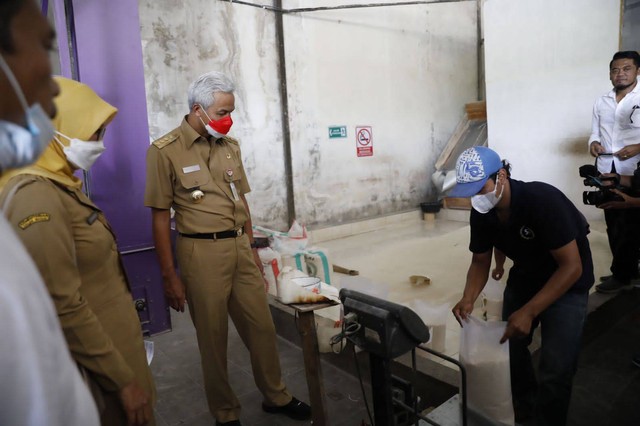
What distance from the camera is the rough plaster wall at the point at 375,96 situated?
5.49 metres

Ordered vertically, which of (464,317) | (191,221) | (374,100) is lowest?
(464,317)

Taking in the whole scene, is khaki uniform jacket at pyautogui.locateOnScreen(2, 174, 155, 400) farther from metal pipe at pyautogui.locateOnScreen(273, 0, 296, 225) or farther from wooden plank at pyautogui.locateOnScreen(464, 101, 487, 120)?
wooden plank at pyautogui.locateOnScreen(464, 101, 487, 120)

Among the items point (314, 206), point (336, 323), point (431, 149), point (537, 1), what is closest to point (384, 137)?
point (431, 149)

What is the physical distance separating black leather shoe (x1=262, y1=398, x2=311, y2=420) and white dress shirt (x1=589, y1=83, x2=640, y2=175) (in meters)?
2.85

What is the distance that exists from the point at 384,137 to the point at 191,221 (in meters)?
4.82

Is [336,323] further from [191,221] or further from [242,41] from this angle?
[242,41]

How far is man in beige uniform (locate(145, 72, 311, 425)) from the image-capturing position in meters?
1.96

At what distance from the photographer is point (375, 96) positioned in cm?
619

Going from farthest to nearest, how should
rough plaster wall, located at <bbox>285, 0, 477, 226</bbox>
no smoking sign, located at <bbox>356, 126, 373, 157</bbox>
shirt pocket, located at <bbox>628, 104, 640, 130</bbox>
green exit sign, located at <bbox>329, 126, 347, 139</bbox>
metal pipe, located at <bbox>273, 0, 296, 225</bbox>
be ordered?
1. no smoking sign, located at <bbox>356, 126, 373, 157</bbox>
2. green exit sign, located at <bbox>329, 126, 347, 139</bbox>
3. rough plaster wall, located at <bbox>285, 0, 477, 226</bbox>
4. metal pipe, located at <bbox>273, 0, 296, 225</bbox>
5. shirt pocket, located at <bbox>628, 104, 640, 130</bbox>

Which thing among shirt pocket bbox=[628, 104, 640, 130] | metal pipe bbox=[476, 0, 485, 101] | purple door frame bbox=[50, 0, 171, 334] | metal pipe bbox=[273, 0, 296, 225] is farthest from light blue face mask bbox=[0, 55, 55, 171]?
metal pipe bbox=[476, 0, 485, 101]

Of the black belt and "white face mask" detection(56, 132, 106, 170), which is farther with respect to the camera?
the black belt

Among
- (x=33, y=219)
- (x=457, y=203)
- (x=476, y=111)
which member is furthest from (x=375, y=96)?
(x=33, y=219)

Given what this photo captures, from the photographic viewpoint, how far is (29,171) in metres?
1.10

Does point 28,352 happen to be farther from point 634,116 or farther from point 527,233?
point 634,116
